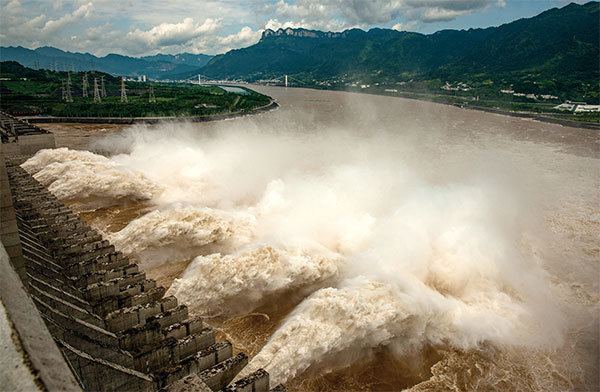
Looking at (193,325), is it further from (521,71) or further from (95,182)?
(521,71)

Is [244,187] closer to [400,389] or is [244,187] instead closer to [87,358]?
[400,389]

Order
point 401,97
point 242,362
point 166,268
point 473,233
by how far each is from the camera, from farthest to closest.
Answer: point 401,97 → point 473,233 → point 166,268 → point 242,362

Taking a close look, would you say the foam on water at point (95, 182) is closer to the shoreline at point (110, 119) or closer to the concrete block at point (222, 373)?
the concrete block at point (222, 373)

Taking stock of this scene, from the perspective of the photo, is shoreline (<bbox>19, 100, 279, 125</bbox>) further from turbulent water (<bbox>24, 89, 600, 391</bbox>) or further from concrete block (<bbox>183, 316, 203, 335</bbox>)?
concrete block (<bbox>183, 316, 203, 335</bbox>)

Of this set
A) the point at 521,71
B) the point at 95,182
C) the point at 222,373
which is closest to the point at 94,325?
the point at 222,373

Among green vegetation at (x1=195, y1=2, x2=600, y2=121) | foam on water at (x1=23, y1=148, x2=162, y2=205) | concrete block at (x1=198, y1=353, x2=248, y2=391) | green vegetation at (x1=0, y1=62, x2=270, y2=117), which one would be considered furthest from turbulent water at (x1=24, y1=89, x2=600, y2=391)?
green vegetation at (x1=195, y1=2, x2=600, y2=121)

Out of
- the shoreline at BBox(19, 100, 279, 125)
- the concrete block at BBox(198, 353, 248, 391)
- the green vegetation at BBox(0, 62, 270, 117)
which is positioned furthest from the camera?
the green vegetation at BBox(0, 62, 270, 117)

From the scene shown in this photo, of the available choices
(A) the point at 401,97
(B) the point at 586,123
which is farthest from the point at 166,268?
(A) the point at 401,97
